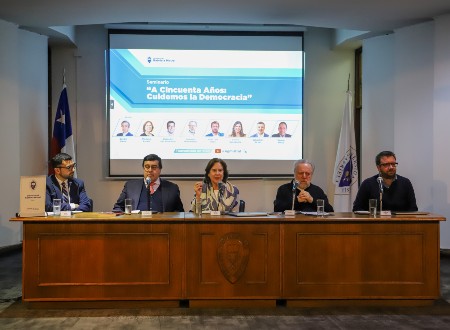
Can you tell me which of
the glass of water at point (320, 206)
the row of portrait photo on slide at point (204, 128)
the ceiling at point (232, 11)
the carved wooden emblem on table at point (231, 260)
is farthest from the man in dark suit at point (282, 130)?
the carved wooden emblem on table at point (231, 260)

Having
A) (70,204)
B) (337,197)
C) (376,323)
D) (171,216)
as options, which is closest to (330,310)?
(376,323)

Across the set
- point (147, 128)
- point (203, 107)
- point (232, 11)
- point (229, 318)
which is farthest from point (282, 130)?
point (229, 318)

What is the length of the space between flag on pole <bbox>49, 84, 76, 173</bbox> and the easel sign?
339 centimetres

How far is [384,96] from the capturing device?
7.82 meters

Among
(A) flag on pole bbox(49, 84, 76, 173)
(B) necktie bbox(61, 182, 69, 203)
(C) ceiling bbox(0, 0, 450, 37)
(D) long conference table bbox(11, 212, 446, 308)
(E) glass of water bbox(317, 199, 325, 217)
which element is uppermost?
(C) ceiling bbox(0, 0, 450, 37)

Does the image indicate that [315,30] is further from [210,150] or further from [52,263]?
[52,263]

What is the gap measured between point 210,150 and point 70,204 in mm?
3021

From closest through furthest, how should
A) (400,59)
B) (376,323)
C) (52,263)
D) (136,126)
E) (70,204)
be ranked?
(376,323), (52,263), (70,204), (400,59), (136,126)

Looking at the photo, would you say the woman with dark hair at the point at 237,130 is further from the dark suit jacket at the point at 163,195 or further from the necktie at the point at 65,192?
the necktie at the point at 65,192

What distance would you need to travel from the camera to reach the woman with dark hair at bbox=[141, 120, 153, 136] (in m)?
8.13

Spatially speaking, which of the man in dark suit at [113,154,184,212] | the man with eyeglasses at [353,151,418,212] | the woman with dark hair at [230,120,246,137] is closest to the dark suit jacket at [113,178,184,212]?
the man in dark suit at [113,154,184,212]

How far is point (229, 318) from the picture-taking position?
434 cm

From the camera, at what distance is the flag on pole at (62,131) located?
802 cm

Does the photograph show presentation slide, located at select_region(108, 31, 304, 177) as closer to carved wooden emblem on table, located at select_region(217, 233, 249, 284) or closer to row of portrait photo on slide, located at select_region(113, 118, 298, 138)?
row of portrait photo on slide, located at select_region(113, 118, 298, 138)
